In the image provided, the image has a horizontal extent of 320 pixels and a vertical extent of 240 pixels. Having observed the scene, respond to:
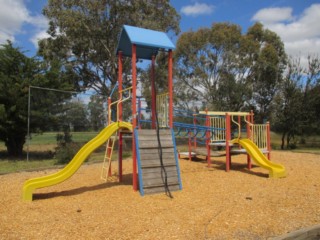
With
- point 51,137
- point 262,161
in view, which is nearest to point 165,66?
→ point 51,137

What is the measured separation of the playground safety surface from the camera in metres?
4.29

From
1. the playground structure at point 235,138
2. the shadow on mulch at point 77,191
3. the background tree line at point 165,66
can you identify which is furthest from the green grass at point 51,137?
the shadow on mulch at point 77,191

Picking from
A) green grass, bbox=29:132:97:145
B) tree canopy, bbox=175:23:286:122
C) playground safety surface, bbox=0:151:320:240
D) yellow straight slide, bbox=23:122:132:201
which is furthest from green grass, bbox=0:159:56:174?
tree canopy, bbox=175:23:286:122

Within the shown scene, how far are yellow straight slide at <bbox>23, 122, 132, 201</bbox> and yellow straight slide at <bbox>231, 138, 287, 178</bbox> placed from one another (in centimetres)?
409

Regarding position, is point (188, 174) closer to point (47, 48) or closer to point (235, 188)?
point (235, 188)

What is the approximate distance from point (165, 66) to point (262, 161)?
50.5 feet

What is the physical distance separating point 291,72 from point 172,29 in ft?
30.4

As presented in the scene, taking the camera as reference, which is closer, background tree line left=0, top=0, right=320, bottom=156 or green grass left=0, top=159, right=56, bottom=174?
green grass left=0, top=159, right=56, bottom=174

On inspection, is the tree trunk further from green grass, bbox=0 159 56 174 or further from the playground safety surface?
the playground safety surface

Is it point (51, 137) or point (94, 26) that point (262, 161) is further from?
point (94, 26)

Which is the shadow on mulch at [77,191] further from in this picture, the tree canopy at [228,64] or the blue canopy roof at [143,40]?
the tree canopy at [228,64]

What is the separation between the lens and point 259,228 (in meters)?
4.43

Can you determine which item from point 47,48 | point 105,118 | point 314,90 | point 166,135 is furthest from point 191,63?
point 166,135

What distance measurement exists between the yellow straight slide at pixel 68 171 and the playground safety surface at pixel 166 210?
0.27 m
